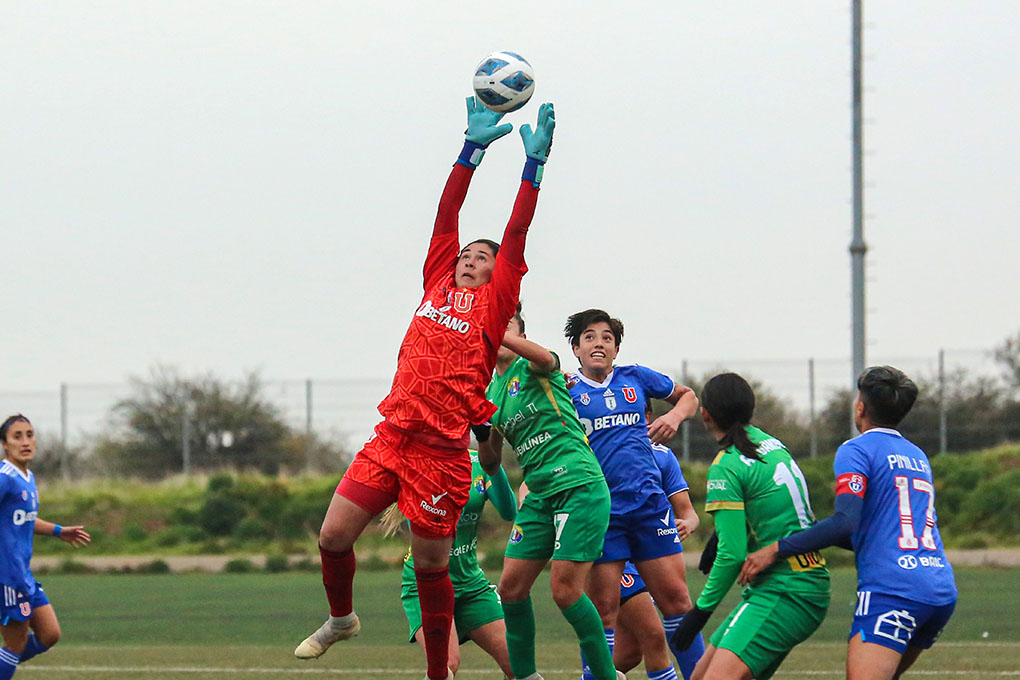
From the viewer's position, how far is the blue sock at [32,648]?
905 cm

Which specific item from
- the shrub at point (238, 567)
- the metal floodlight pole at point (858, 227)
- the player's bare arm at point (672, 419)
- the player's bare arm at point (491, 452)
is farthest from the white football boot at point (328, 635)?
the shrub at point (238, 567)

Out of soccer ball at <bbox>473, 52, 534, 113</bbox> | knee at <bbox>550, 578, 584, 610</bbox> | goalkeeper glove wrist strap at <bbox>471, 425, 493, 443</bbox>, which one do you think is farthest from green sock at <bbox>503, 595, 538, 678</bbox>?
soccer ball at <bbox>473, 52, 534, 113</bbox>

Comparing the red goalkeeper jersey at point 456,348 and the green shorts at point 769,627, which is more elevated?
the red goalkeeper jersey at point 456,348

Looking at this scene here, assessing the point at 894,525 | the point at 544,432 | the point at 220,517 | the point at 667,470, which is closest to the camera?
the point at 894,525

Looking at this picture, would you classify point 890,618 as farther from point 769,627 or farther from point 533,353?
point 533,353

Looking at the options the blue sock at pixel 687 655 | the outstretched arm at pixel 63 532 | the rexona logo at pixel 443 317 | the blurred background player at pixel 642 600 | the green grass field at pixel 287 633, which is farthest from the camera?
the green grass field at pixel 287 633

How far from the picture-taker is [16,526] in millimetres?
9023

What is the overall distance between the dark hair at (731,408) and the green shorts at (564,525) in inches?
59.8


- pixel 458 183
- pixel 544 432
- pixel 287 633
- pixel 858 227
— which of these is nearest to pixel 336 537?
pixel 544 432

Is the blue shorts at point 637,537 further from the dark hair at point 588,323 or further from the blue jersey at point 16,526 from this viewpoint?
the blue jersey at point 16,526

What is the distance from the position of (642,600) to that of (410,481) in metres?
2.43

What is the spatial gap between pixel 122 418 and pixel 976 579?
72.7 ft

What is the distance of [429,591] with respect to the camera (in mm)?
6684

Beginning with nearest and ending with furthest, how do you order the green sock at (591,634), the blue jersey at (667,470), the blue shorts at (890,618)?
the blue shorts at (890,618)
the green sock at (591,634)
the blue jersey at (667,470)
